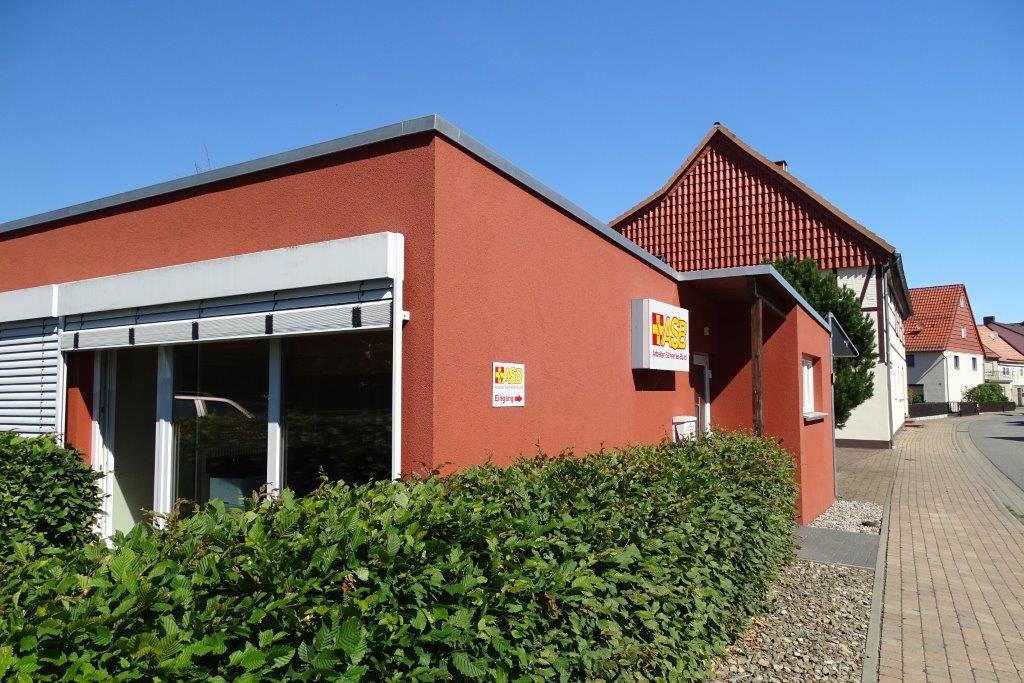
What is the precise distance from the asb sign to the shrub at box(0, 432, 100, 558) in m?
5.42

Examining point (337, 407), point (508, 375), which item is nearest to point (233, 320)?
Answer: point (337, 407)

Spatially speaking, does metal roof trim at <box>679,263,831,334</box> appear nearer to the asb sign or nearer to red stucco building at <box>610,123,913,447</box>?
the asb sign

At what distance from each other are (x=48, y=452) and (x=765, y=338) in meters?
8.70

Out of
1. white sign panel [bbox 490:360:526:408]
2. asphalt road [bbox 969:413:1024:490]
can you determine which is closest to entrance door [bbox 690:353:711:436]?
white sign panel [bbox 490:360:526:408]

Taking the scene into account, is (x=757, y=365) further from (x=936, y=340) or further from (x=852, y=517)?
(x=936, y=340)

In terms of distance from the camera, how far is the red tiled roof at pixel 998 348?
206 feet

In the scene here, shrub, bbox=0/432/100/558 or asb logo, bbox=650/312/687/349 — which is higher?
asb logo, bbox=650/312/687/349

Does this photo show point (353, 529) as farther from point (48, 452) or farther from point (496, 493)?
point (48, 452)

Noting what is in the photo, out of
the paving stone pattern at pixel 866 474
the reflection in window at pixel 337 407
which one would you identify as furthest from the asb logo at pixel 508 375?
the paving stone pattern at pixel 866 474

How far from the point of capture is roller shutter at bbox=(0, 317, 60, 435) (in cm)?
693

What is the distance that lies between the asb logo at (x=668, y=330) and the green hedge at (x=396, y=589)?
143 inches

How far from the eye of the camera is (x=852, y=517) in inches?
419

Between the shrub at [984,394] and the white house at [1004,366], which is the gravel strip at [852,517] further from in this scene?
the white house at [1004,366]

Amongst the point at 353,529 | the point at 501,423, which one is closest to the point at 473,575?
the point at 353,529
